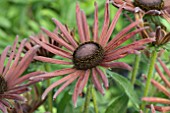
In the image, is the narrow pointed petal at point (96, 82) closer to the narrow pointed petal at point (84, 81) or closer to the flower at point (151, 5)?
the narrow pointed petal at point (84, 81)

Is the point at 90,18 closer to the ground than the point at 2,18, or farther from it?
closer to the ground

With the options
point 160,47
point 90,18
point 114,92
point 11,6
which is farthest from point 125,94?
point 11,6

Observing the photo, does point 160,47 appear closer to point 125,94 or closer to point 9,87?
point 125,94

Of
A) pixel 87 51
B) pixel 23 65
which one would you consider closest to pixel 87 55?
pixel 87 51

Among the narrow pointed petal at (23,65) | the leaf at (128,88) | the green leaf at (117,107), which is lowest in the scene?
the green leaf at (117,107)

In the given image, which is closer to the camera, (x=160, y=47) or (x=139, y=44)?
(x=139, y=44)

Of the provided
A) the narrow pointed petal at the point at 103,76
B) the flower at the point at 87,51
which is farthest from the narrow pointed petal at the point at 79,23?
the narrow pointed petal at the point at 103,76

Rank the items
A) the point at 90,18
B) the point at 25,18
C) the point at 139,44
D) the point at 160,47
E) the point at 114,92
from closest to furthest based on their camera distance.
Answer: the point at 139,44 < the point at 160,47 < the point at 114,92 < the point at 90,18 < the point at 25,18

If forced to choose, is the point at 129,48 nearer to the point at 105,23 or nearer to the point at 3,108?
the point at 105,23

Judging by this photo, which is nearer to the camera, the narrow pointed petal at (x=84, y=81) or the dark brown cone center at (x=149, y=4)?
the narrow pointed petal at (x=84, y=81)
